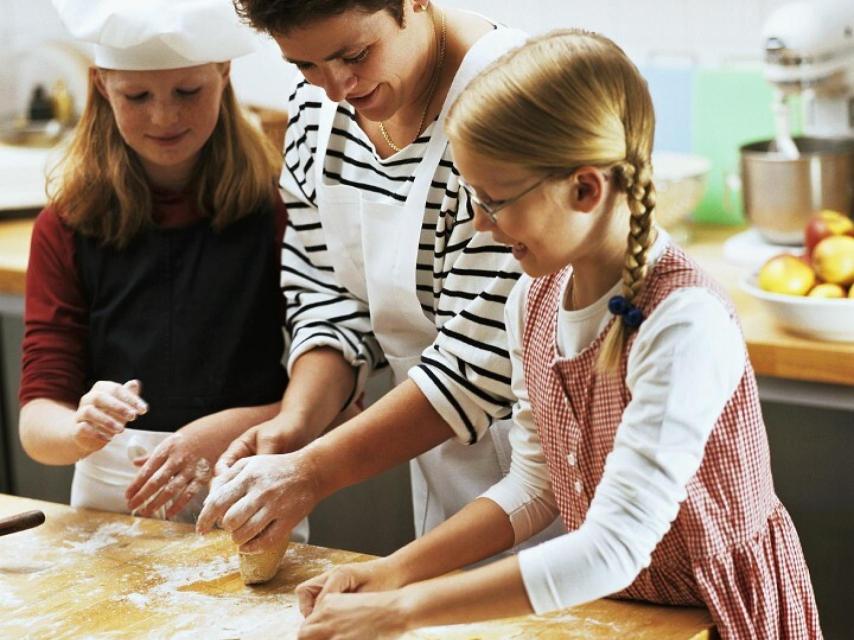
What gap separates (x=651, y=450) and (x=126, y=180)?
3.23ft

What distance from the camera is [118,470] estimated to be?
5.95ft

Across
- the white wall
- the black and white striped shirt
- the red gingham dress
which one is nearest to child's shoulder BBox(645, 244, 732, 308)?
the red gingham dress

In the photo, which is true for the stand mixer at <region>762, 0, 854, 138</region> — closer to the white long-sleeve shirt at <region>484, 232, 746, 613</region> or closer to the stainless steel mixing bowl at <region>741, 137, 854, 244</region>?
the stainless steel mixing bowl at <region>741, 137, 854, 244</region>

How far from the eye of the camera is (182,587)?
1.44 meters

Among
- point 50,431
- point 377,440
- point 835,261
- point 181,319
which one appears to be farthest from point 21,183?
point 835,261

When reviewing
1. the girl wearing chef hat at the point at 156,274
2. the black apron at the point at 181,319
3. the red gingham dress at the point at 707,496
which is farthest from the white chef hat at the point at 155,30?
the red gingham dress at the point at 707,496

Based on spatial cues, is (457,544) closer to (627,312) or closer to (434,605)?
(434,605)

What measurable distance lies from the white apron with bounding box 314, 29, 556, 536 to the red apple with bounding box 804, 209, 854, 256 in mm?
683

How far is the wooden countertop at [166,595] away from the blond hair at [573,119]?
266 mm

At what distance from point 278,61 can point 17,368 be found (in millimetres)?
965

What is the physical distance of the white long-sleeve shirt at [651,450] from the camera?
3.74 feet

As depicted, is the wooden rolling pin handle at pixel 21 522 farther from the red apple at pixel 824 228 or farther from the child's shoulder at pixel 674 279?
the red apple at pixel 824 228

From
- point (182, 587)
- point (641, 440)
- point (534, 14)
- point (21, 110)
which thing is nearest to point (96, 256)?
point (182, 587)

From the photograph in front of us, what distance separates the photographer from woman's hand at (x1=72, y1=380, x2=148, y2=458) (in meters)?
1.54
